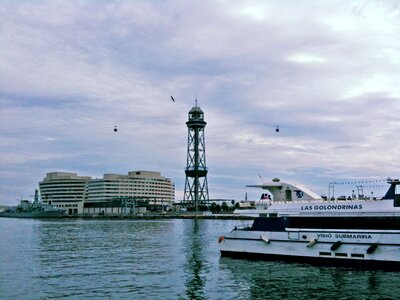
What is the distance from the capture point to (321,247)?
115 ft

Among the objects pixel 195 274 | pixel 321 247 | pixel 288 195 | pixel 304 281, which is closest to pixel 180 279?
pixel 195 274

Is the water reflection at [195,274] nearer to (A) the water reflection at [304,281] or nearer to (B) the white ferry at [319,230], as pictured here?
(A) the water reflection at [304,281]

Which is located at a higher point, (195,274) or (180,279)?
(195,274)

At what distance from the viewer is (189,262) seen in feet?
130

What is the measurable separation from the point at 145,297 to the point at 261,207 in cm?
1589

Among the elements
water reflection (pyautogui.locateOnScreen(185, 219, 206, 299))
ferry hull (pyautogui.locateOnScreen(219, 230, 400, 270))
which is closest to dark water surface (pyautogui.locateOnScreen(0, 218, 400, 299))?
water reflection (pyautogui.locateOnScreen(185, 219, 206, 299))

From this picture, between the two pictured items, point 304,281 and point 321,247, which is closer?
point 304,281

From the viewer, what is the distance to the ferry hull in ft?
106

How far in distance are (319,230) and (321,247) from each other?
125 cm

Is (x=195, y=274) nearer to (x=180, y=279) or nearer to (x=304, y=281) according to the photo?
(x=180, y=279)

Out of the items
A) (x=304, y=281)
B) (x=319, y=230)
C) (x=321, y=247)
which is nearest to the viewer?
(x=304, y=281)

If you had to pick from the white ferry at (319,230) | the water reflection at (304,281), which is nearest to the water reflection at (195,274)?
the water reflection at (304,281)

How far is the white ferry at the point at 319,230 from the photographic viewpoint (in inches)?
1284

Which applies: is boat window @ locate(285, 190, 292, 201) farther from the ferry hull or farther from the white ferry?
the ferry hull
